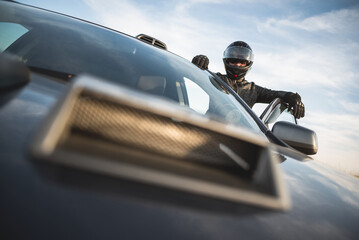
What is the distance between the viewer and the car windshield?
1.05 m

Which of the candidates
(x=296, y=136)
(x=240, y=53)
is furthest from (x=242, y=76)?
(x=296, y=136)

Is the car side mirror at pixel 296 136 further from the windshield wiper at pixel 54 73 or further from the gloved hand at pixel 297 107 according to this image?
the windshield wiper at pixel 54 73

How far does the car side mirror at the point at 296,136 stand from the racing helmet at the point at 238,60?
3994 mm

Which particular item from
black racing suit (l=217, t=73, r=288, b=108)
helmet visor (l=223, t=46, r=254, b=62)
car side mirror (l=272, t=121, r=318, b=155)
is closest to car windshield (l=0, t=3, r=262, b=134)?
car side mirror (l=272, t=121, r=318, b=155)

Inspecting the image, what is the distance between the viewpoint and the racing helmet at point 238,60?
5.20 meters

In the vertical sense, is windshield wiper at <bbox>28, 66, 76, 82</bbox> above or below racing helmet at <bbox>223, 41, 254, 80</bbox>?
below

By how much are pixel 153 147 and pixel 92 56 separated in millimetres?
937

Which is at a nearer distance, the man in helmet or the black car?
the black car

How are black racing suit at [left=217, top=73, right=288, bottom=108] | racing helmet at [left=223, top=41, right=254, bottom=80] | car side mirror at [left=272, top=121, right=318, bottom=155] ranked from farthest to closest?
racing helmet at [left=223, top=41, right=254, bottom=80]
black racing suit at [left=217, top=73, right=288, bottom=108]
car side mirror at [left=272, top=121, right=318, bottom=155]

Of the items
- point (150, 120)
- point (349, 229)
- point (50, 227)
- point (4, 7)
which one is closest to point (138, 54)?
point (4, 7)

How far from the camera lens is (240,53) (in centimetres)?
526

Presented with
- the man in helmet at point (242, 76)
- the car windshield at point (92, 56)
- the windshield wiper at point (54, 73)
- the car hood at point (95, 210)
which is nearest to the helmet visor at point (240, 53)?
the man in helmet at point (242, 76)

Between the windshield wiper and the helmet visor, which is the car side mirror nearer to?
the windshield wiper

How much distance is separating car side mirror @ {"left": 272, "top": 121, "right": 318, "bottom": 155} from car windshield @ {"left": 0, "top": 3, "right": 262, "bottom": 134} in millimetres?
200
